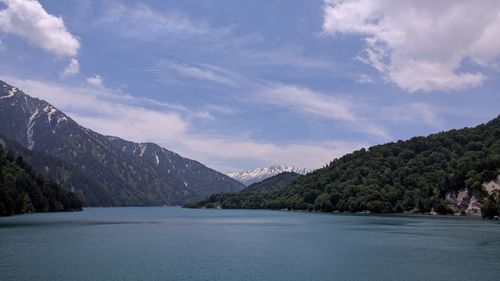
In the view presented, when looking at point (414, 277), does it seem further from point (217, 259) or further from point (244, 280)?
Result: point (217, 259)

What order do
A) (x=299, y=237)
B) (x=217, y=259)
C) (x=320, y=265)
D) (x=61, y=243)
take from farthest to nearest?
(x=299, y=237), (x=61, y=243), (x=217, y=259), (x=320, y=265)

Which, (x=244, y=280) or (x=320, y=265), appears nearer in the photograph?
(x=244, y=280)

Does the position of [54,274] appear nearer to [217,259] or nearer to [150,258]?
[150,258]

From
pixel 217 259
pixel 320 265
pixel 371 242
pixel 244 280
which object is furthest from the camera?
pixel 371 242

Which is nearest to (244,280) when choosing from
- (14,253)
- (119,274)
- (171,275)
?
(171,275)

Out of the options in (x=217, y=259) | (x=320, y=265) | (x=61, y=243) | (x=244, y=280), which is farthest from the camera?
(x=61, y=243)

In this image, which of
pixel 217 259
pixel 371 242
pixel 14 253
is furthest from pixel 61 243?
pixel 371 242

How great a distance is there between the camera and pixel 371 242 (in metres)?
116

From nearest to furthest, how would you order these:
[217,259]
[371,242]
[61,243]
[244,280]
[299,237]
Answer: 1. [244,280]
2. [217,259]
3. [61,243]
4. [371,242]
5. [299,237]

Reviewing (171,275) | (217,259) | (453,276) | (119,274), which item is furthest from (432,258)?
(119,274)

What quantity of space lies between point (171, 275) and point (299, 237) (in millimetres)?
67660

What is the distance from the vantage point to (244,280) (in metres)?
65.4

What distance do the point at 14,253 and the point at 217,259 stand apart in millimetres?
36000

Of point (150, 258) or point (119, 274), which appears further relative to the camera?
point (150, 258)
